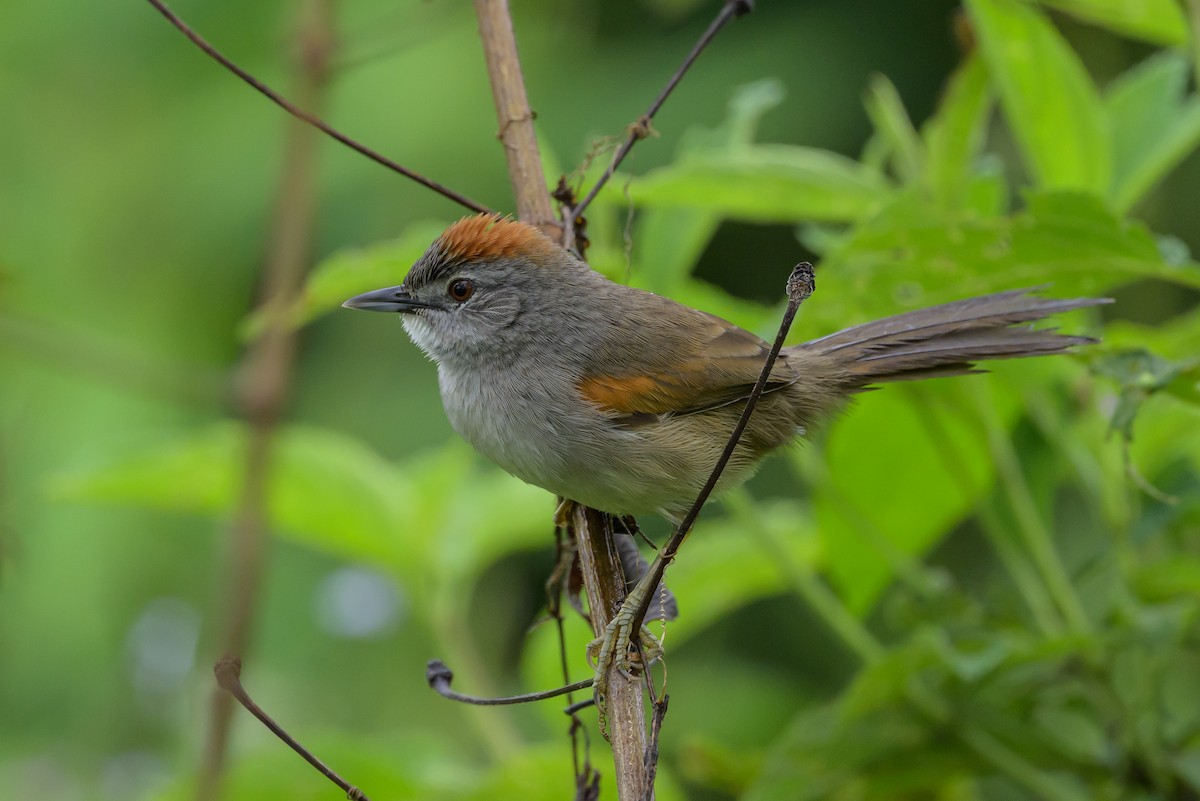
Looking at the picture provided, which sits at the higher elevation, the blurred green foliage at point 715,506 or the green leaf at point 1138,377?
the blurred green foliage at point 715,506

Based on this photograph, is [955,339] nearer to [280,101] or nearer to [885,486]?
[885,486]

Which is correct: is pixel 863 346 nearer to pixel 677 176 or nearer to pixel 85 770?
pixel 677 176

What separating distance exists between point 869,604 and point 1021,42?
129 centimetres

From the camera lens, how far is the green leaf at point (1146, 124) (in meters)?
2.87

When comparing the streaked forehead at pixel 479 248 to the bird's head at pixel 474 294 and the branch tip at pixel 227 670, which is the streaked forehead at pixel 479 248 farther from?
the branch tip at pixel 227 670

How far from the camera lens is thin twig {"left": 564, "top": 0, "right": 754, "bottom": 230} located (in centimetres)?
244

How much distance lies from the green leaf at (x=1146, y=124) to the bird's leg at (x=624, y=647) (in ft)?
4.92

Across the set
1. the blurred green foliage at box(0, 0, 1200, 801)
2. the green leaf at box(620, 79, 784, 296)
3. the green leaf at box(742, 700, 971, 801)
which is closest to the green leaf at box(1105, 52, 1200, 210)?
the blurred green foliage at box(0, 0, 1200, 801)

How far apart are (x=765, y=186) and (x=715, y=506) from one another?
3.01 metres

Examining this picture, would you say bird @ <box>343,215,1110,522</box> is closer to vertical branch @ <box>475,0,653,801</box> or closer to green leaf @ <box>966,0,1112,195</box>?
vertical branch @ <box>475,0,653,801</box>

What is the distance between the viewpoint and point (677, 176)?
2.47 m

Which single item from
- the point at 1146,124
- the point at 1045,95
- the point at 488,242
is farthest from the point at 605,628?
the point at 1146,124

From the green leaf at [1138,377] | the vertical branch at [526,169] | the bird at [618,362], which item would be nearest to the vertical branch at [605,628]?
the vertical branch at [526,169]

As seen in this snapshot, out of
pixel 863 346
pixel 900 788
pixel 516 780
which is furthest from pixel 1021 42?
pixel 516 780
